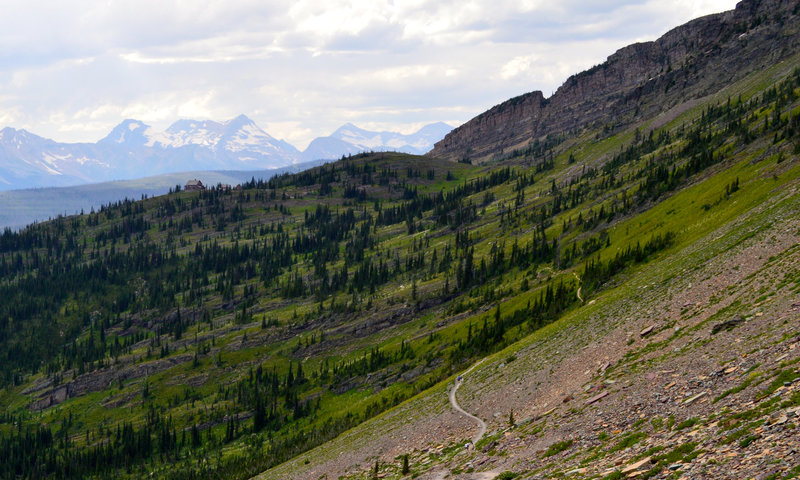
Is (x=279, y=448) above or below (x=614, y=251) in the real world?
below

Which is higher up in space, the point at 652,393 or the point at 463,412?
the point at 652,393

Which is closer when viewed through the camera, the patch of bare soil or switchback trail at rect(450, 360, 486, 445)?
the patch of bare soil

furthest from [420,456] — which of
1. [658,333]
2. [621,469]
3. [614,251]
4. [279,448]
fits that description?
[614,251]

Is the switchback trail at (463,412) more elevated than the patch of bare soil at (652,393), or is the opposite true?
the patch of bare soil at (652,393)

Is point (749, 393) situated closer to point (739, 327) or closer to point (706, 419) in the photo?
point (706, 419)

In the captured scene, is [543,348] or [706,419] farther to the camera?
[543,348]

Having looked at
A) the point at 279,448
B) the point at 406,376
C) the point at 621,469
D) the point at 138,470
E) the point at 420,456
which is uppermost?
the point at 621,469

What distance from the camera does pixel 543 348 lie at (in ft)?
291

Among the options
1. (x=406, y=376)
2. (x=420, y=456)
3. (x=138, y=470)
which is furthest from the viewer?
(x=138, y=470)

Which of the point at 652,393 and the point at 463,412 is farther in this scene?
the point at 463,412

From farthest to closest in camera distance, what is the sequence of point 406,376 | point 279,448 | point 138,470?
point 138,470 → point 406,376 → point 279,448

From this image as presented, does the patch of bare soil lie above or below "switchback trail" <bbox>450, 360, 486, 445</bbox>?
above

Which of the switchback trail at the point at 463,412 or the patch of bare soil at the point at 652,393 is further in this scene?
the switchback trail at the point at 463,412

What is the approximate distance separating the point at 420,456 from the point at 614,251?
130 m
